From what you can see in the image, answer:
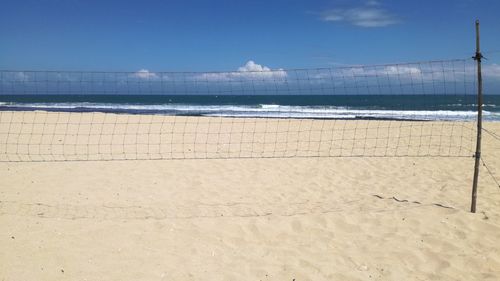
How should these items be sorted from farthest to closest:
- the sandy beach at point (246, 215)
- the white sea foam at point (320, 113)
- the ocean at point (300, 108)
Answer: the ocean at point (300, 108) < the white sea foam at point (320, 113) < the sandy beach at point (246, 215)

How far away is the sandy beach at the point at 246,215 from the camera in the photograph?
11.8 feet

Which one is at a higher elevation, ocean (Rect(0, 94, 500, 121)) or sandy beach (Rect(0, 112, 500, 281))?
ocean (Rect(0, 94, 500, 121))

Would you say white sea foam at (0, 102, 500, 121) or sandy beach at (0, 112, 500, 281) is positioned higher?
white sea foam at (0, 102, 500, 121)

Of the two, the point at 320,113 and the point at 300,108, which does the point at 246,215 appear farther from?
the point at 300,108

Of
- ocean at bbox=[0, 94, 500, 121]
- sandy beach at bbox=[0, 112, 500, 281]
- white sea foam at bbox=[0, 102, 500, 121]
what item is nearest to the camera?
sandy beach at bbox=[0, 112, 500, 281]

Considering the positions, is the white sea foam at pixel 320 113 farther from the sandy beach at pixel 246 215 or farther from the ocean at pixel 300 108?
the sandy beach at pixel 246 215

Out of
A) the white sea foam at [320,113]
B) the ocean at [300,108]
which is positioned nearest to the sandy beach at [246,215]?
the white sea foam at [320,113]

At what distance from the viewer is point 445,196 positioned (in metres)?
5.55

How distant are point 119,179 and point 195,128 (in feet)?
23.5

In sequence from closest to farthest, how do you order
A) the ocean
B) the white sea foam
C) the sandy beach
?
the sandy beach, the white sea foam, the ocean

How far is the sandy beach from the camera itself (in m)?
3.61

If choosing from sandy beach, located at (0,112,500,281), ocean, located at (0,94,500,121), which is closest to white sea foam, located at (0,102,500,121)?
ocean, located at (0,94,500,121)

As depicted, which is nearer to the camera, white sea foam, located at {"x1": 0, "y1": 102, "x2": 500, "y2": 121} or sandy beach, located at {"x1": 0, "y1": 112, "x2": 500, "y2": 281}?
sandy beach, located at {"x1": 0, "y1": 112, "x2": 500, "y2": 281}

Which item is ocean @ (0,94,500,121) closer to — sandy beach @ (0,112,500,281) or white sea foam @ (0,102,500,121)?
white sea foam @ (0,102,500,121)
